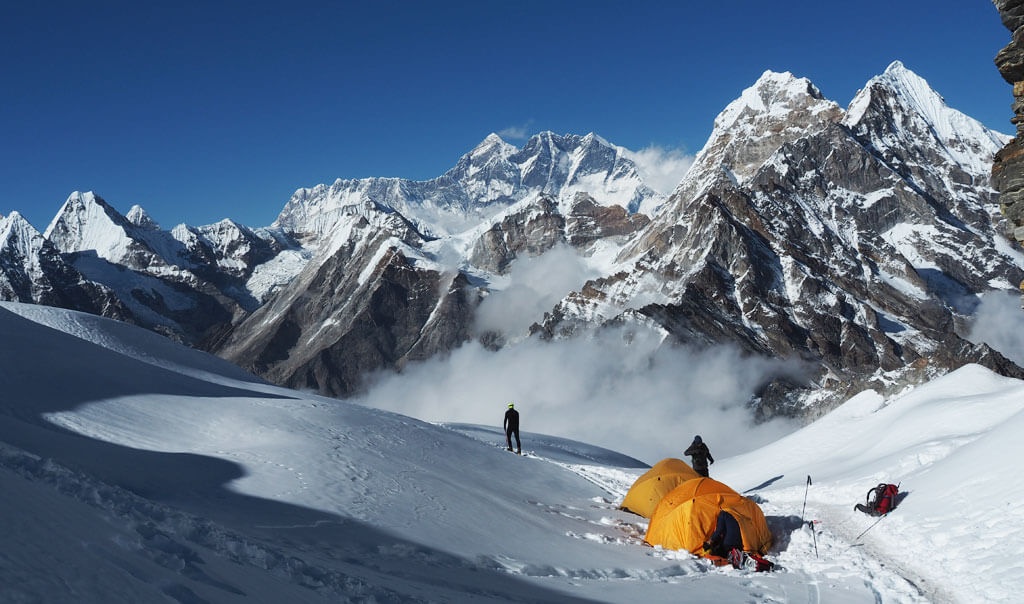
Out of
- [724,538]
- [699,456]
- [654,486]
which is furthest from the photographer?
[699,456]

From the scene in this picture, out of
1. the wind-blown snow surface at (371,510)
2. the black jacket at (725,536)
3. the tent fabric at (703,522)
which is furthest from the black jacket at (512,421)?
the black jacket at (725,536)

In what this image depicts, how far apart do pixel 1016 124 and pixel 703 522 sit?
11.9m

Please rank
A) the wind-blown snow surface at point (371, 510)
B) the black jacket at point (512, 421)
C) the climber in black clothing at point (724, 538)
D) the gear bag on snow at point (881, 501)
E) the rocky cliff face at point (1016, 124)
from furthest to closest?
the black jacket at point (512, 421) < the gear bag on snow at point (881, 501) < the rocky cliff face at point (1016, 124) < the climber in black clothing at point (724, 538) < the wind-blown snow surface at point (371, 510)

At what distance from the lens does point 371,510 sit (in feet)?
48.2

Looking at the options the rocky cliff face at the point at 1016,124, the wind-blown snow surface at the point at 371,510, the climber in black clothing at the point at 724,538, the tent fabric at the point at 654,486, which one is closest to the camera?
the wind-blown snow surface at the point at 371,510

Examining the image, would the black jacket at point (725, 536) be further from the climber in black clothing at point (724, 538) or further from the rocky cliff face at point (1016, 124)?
the rocky cliff face at point (1016, 124)

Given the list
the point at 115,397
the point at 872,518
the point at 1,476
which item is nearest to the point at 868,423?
the point at 872,518

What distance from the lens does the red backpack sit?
57.5 feet

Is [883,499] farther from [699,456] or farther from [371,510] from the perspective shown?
[371,510]

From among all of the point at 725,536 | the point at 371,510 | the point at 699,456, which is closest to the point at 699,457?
the point at 699,456

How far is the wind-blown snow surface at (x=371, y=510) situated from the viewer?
8336 mm

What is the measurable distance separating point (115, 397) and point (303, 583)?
12.1 meters

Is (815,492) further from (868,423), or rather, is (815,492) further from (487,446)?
(487,446)

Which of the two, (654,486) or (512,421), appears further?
(512,421)
